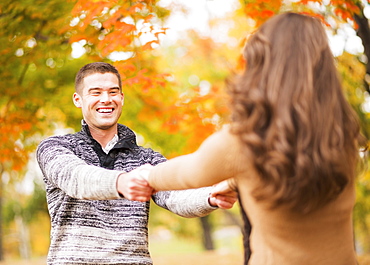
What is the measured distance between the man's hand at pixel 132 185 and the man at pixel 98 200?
0.03 metres

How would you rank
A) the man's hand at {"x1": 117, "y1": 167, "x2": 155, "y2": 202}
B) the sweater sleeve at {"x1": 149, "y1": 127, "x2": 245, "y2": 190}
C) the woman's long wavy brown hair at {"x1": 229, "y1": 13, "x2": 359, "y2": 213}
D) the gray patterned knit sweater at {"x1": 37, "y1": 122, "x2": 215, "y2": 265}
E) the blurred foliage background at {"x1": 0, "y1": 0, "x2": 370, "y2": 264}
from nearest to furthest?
the woman's long wavy brown hair at {"x1": 229, "y1": 13, "x2": 359, "y2": 213} < the sweater sleeve at {"x1": 149, "y1": 127, "x2": 245, "y2": 190} < the man's hand at {"x1": 117, "y1": 167, "x2": 155, "y2": 202} < the gray patterned knit sweater at {"x1": 37, "y1": 122, "x2": 215, "y2": 265} < the blurred foliage background at {"x1": 0, "y1": 0, "x2": 370, "y2": 264}

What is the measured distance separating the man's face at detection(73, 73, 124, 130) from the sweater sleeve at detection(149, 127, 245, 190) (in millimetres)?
1235

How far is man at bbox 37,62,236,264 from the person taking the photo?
2783mm

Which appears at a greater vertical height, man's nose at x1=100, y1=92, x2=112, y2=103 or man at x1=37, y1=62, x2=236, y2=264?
man's nose at x1=100, y1=92, x2=112, y2=103

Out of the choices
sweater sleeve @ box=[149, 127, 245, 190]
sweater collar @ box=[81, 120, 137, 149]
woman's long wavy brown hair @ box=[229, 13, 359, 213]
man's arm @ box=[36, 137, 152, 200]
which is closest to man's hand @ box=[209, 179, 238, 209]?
man's arm @ box=[36, 137, 152, 200]

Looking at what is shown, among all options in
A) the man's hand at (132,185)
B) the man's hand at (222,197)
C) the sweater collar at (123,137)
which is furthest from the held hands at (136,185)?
A: the sweater collar at (123,137)

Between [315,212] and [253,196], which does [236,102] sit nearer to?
[253,196]

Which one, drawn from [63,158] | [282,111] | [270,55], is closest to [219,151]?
[282,111]

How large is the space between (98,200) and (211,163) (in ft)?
4.09

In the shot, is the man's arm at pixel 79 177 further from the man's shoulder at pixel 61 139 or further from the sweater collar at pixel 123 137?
the sweater collar at pixel 123 137

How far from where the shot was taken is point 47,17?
6.38 meters

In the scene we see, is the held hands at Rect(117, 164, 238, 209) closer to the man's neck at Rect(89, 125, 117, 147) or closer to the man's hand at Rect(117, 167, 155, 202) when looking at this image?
the man's hand at Rect(117, 167, 155, 202)

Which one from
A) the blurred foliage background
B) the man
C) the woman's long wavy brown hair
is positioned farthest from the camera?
the blurred foliage background

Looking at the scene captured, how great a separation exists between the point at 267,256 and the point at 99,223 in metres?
1.31
